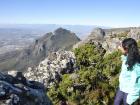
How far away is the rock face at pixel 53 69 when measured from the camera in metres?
22.5

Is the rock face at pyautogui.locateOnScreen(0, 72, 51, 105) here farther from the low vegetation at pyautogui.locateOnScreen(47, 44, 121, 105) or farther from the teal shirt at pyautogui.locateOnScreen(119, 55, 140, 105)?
the low vegetation at pyautogui.locateOnScreen(47, 44, 121, 105)

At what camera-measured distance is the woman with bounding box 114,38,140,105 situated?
872cm

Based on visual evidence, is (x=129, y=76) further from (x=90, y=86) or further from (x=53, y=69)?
(x=53, y=69)

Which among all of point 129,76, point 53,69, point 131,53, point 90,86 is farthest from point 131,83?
point 53,69

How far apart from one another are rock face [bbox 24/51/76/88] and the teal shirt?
1297 cm

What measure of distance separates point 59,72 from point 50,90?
12.5 feet

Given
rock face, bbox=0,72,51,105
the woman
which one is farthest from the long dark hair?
rock face, bbox=0,72,51,105

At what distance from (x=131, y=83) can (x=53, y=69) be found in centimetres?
1549

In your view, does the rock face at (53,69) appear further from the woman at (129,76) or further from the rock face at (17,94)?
the woman at (129,76)

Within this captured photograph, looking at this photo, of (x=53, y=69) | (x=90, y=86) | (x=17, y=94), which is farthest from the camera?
(x=53, y=69)

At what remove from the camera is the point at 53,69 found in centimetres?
2392

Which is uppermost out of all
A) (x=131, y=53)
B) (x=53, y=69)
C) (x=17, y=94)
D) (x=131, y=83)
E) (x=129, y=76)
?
(x=131, y=53)

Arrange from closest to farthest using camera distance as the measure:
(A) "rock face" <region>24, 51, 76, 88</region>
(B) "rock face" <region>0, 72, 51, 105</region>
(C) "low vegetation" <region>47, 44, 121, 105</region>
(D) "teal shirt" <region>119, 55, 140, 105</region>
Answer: (D) "teal shirt" <region>119, 55, 140, 105</region> → (B) "rock face" <region>0, 72, 51, 105</region> → (C) "low vegetation" <region>47, 44, 121, 105</region> → (A) "rock face" <region>24, 51, 76, 88</region>

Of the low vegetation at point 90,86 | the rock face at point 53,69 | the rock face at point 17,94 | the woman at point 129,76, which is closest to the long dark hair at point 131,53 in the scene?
the woman at point 129,76
